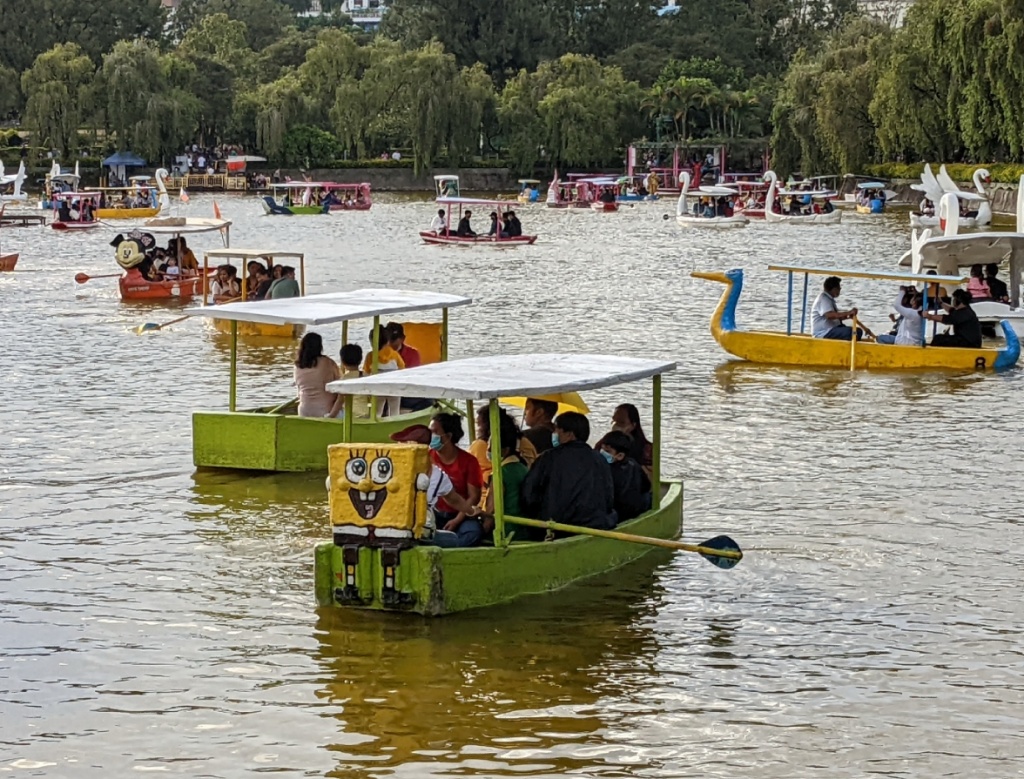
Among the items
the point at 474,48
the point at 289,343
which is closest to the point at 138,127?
the point at 474,48

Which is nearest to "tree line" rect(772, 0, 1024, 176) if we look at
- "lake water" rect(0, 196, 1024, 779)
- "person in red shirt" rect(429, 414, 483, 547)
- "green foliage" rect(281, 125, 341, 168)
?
"green foliage" rect(281, 125, 341, 168)

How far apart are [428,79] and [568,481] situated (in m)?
78.5

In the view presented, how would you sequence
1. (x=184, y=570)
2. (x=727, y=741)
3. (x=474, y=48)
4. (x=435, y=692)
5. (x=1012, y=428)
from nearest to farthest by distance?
(x=727, y=741) < (x=435, y=692) < (x=184, y=570) < (x=1012, y=428) < (x=474, y=48)

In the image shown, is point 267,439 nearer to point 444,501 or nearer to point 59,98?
point 444,501

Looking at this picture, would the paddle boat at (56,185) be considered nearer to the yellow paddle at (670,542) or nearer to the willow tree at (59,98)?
the willow tree at (59,98)

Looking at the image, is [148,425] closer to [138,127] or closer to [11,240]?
[11,240]

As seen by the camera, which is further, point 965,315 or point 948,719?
point 965,315

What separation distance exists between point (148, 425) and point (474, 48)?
102767 mm

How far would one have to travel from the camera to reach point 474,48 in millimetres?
118750

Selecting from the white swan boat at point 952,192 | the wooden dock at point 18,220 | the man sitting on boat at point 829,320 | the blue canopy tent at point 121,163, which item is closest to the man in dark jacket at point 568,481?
the man sitting on boat at point 829,320

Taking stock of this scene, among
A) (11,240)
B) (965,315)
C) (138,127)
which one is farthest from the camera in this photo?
(138,127)

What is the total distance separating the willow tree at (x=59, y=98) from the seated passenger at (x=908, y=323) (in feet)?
241

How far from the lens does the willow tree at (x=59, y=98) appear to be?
89.3 metres

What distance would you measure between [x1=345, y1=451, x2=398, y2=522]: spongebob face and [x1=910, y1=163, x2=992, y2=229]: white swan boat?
22485 millimetres
